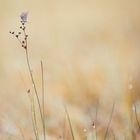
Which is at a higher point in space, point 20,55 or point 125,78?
point 20,55

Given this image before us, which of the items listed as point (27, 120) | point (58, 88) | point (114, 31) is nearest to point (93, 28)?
point (114, 31)

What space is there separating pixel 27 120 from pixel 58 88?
288 mm

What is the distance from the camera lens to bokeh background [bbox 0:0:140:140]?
7.09ft

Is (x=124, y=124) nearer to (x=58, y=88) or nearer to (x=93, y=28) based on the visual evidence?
(x=58, y=88)

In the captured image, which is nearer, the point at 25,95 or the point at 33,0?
the point at 25,95

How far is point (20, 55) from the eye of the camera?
263 centimetres

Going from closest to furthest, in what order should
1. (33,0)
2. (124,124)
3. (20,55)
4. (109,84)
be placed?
(124,124) → (109,84) → (20,55) → (33,0)

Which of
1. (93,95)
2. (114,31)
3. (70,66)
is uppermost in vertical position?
(114,31)

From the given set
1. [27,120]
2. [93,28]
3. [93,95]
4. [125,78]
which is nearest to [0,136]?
[27,120]

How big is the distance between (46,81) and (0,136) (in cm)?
48

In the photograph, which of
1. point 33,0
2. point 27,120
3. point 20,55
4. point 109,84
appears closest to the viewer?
point 27,120

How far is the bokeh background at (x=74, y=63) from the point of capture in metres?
2.16

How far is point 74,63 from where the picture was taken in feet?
8.30

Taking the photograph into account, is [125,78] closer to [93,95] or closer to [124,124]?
[93,95]
